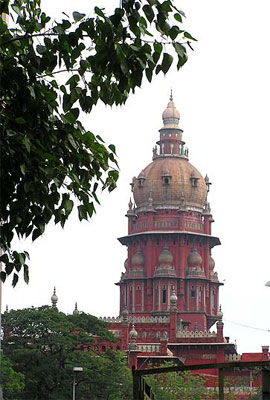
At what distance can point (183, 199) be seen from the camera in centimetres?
9225

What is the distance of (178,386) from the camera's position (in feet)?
213

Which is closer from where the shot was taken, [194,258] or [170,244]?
[194,258]

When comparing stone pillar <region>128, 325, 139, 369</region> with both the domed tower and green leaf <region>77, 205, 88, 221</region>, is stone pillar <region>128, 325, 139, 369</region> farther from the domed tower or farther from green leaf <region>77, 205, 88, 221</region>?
green leaf <region>77, 205, 88, 221</region>

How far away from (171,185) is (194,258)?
19.9 ft

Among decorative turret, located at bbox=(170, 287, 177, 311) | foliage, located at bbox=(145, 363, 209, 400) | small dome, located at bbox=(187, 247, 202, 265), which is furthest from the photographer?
small dome, located at bbox=(187, 247, 202, 265)

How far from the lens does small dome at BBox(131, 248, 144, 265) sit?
303 ft

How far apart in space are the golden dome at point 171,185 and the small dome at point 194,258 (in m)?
3.87

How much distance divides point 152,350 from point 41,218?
70343mm

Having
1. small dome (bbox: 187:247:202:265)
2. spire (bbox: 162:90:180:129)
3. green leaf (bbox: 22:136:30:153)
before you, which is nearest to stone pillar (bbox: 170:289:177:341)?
small dome (bbox: 187:247:202:265)

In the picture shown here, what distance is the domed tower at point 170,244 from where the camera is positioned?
90438 millimetres

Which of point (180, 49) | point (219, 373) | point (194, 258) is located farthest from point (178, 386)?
Result: point (180, 49)

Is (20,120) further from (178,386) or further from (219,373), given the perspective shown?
(178,386)

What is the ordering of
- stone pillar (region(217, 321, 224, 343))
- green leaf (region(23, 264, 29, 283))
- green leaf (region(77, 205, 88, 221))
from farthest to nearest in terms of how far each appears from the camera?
stone pillar (region(217, 321, 224, 343)) < green leaf (region(77, 205, 88, 221)) < green leaf (region(23, 264, 29, 283))

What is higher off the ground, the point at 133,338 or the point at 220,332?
the point at 220,332
